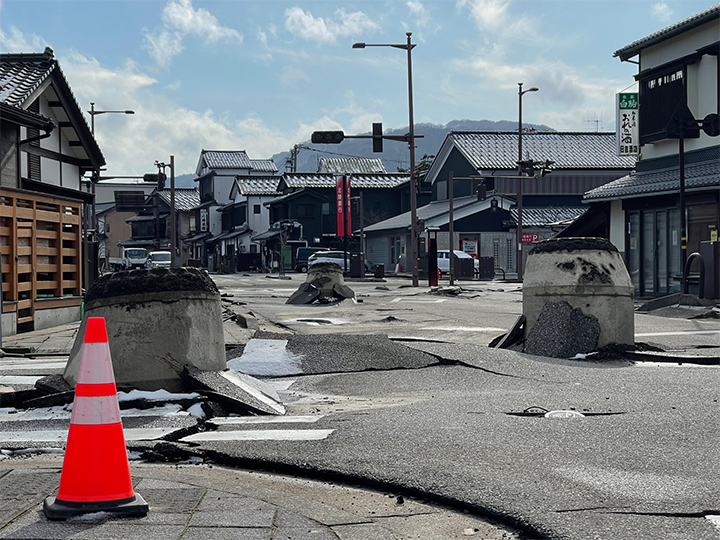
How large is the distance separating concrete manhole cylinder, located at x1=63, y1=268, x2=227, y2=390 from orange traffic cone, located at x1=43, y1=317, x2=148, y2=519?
2734mm

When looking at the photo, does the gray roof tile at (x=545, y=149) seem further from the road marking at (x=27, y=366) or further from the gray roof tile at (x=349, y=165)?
the road marking at (x=27, y=366)

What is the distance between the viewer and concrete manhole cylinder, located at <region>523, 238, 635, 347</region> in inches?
415

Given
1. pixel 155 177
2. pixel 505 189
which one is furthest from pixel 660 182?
pixel 155 177

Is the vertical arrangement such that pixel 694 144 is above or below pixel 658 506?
above

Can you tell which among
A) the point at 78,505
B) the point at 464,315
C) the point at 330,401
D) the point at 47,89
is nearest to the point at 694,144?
the point at 464,315

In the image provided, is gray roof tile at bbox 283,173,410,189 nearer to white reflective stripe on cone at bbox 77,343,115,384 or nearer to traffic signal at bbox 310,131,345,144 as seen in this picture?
traffic signal at bbox 310,131,345,144

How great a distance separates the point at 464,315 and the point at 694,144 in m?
10.8

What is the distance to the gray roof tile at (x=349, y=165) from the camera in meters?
87.1

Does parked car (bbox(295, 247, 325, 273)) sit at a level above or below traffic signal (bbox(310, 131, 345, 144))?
below

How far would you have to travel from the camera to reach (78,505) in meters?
3.87

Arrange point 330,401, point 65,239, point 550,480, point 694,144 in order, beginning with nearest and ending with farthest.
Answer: point 550,480
point 330,401
point 65,239
point 694,144

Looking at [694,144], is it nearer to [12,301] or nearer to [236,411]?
[12,301]

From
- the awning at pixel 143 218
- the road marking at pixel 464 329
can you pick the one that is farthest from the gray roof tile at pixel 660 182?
the awning at pixel 143 218

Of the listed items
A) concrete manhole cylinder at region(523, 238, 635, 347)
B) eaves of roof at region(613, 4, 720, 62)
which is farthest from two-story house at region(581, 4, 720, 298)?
concrete manhole cylinder at region(523, 238, 635, 347)
